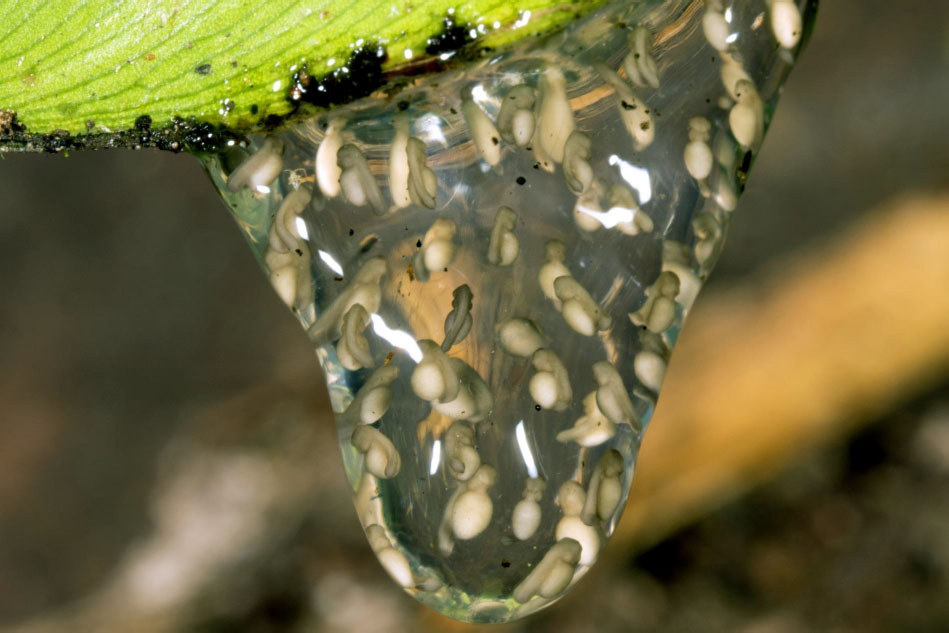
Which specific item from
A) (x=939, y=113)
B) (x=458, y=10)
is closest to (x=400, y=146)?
(x=458, y=10)

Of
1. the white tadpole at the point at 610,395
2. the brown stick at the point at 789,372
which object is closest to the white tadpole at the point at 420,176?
the white tadpole at the point at 610,395

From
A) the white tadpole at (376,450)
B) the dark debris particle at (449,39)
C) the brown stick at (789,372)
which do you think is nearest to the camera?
the dark debris particle at (449,39)

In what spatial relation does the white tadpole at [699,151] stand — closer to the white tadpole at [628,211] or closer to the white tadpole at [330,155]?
the white tadpole at [628,211]

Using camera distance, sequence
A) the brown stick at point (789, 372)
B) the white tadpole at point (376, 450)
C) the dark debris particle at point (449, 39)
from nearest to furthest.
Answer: the dark debris particle at point (449, 39), the white tadpole at point (376, 450), the brown stick at point (789, 372)

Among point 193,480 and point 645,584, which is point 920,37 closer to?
point 645,584

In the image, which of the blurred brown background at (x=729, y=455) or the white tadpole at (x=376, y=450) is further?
the blurred brown background at (x=729, y=455)

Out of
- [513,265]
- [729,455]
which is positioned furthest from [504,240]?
[729,455]

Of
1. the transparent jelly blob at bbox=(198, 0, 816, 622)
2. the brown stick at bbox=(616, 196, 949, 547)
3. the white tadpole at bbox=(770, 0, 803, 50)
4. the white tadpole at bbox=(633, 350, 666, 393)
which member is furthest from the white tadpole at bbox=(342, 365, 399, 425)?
the brown stick at bbox=(616, 196, 949, 547)

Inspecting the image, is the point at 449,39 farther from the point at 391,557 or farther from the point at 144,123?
the point at 391,557
